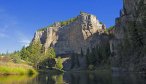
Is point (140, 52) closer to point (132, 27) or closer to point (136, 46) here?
point (136, 46)

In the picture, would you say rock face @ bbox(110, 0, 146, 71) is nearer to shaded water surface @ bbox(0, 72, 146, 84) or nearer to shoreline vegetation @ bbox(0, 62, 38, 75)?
shoreline vegetation @ bbox(0, 62, 38, 75)

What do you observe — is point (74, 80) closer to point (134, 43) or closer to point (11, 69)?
point (11, 69)

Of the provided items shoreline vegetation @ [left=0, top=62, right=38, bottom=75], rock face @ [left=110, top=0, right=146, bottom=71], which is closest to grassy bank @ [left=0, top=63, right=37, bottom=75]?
shoreline vegetation @ [left=0, top=62, right=38, bottom=75]

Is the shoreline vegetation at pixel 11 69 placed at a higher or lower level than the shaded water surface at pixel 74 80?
higher

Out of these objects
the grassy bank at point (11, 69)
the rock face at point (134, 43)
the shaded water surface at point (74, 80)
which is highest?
the rock face at point (134, 43)

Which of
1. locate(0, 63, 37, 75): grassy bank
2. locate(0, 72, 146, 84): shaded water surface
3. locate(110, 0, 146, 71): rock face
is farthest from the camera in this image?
locate(110, 0, 146, 71): rock face

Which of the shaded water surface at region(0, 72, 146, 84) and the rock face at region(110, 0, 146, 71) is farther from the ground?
the rock face at region(110, 0, 146, 71)

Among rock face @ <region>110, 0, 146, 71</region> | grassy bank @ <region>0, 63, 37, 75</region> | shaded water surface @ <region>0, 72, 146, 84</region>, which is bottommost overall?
shaded water surface @ <region>0, 72, 146, 84</region>

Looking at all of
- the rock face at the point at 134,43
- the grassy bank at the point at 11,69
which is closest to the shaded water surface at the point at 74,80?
the grassy bank at the point at 11,69

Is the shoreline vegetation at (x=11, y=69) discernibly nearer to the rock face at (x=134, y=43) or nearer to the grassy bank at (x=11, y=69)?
the grassy bank at (x=11, y=69)

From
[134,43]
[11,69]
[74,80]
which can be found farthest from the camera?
[134,43]

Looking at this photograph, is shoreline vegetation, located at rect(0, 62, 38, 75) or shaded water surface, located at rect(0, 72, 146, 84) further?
shoreline vegetation, located at rect(0, 62, 38, 75)

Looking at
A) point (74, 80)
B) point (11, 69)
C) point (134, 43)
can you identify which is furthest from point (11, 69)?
point (134, 43)

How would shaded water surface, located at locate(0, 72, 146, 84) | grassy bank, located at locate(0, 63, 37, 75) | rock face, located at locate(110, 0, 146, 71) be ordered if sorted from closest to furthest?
shaded water surface, located at locate(0, 72, 146, 84), grassy bank, located at locate(0, 63, 37, 75), rock face, located at locate(110, 0, 146, 71)
